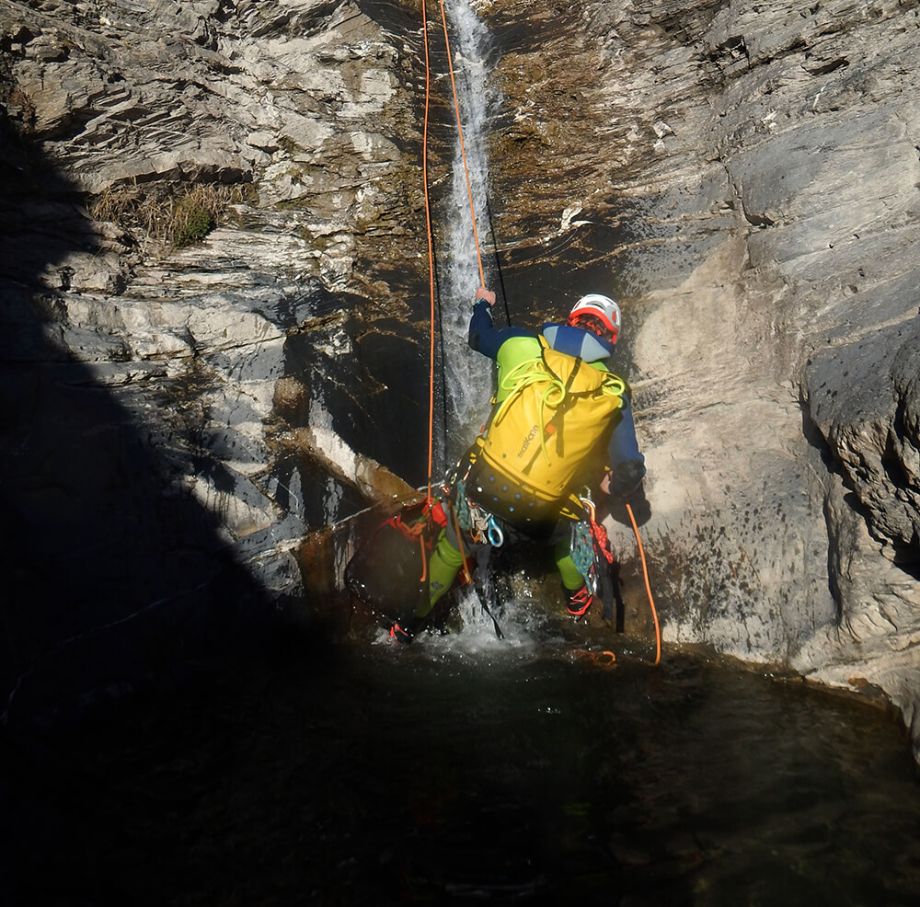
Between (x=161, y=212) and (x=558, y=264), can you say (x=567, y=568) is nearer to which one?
(x=558, y=264)

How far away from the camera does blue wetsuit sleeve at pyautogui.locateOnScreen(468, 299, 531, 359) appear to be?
521cm

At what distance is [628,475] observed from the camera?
506 cm

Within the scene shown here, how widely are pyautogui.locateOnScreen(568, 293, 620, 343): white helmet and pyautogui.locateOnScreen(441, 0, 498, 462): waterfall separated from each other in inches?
70.0

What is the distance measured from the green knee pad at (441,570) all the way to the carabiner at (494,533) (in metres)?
0.39

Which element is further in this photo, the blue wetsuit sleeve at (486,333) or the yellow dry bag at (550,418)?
the blue wetsuit sleeve at (486,333)

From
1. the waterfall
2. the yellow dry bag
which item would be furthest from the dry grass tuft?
the yellow dry bag

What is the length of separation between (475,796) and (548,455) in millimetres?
2125

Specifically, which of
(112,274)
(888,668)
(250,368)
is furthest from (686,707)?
(112,274)

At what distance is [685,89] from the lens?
7281 mm

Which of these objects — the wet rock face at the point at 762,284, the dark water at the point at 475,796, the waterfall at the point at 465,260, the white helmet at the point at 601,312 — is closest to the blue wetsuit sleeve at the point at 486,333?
the white helmet at the point at 601,312

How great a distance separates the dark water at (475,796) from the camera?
3236 mm

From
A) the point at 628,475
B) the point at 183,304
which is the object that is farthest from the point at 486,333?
the point at 183,304

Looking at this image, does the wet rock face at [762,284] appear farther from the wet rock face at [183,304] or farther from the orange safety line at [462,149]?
the wet rock face at [183,304]

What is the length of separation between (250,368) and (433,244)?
8.15ft
